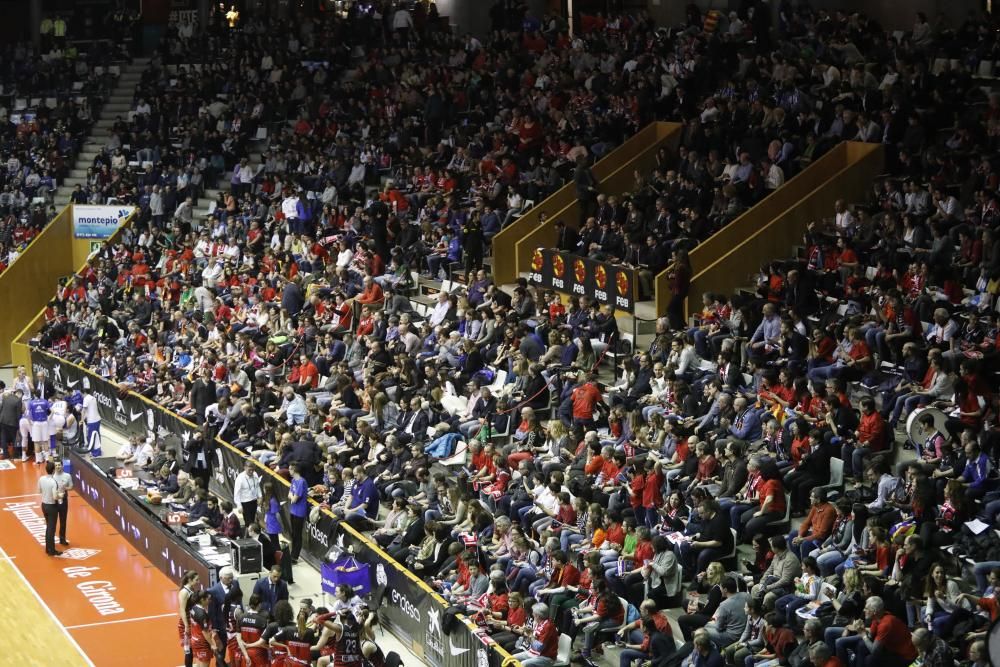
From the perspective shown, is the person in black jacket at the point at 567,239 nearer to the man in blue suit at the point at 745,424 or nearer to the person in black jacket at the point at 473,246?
the person in black jacket at the point at 473,246

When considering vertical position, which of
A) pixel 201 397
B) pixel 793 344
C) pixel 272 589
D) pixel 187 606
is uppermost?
pixel 793 344

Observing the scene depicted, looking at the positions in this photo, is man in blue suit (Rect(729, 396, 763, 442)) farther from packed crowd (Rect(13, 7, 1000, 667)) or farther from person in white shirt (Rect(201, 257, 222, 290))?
person in white shirt (Rect(201, 257, 222, 290))

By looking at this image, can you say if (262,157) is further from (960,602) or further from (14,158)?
(960,602)

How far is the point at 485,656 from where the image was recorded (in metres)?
13.7

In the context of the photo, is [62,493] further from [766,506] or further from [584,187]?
[766,506]

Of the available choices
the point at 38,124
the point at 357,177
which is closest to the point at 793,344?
the point at 357,177

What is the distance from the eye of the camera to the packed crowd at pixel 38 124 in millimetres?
36250

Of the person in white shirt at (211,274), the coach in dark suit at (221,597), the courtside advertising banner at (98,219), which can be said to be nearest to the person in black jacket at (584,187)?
the person in white shirt at (211,274)

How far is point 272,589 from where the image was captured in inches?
614

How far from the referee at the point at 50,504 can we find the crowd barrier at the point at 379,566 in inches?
95.9

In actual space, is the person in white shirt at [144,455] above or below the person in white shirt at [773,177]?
below

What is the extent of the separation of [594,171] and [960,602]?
1482cm

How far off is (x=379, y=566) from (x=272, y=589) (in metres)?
1.29

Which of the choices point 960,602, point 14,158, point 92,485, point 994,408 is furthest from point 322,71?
point 960,602
